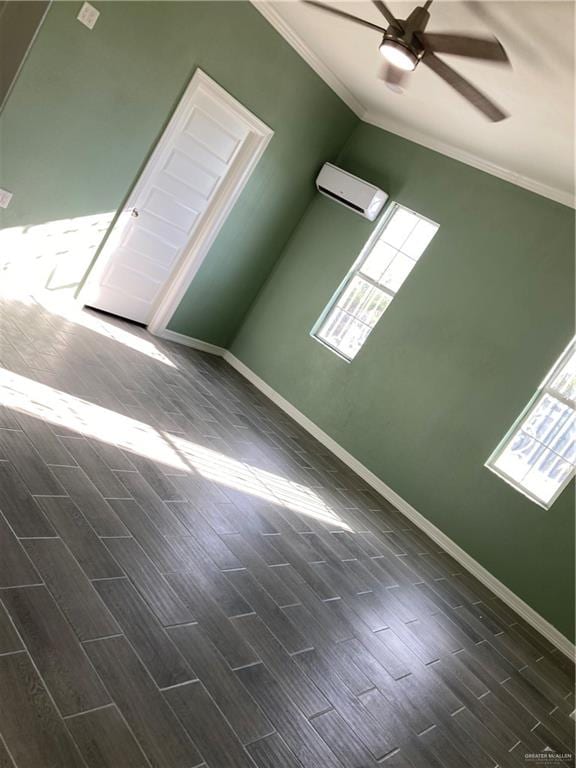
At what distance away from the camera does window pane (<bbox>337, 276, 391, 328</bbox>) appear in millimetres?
6098

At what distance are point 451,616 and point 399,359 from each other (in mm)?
2497

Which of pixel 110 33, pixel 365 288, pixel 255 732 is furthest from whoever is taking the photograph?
pixel 365 288

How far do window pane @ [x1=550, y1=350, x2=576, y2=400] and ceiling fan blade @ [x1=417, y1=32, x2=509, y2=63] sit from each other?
2914 mm

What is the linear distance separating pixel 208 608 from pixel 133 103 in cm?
390

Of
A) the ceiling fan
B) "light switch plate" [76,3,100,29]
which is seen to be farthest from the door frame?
the ceiling fan

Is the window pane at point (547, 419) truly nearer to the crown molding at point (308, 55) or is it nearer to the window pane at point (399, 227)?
the window pane at point (399, 227)

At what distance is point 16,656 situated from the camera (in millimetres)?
1948

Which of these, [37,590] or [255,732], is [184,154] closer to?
[37,590]

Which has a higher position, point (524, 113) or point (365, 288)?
point (524, 113)

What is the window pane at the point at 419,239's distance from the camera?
231 inches

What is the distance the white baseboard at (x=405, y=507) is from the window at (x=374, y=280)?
0.83 metres

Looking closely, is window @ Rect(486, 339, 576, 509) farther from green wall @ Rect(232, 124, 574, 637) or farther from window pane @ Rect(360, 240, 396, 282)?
window pane @ Rect(360, 240, 396, 282)

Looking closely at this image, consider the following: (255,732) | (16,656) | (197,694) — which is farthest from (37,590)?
(255,732)

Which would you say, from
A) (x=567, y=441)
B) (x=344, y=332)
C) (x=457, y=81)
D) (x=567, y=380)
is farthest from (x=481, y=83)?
(x=344, y=332)
